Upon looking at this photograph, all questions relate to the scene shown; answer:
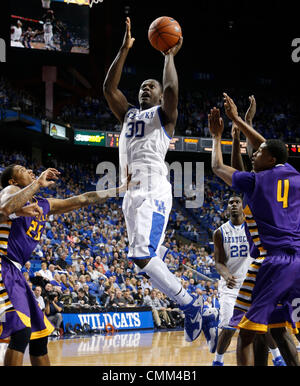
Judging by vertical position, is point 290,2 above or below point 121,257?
above

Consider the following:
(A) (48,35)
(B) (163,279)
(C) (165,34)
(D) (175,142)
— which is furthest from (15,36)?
(B) (163,279)

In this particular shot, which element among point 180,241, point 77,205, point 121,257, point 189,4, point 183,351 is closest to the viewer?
point 77,205

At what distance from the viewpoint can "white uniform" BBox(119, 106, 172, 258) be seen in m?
4.36

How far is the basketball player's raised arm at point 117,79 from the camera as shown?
4.66 meters

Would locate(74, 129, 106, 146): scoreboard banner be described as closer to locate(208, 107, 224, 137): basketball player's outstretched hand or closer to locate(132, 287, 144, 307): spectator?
locate(132, 287, 144, 307): spectator

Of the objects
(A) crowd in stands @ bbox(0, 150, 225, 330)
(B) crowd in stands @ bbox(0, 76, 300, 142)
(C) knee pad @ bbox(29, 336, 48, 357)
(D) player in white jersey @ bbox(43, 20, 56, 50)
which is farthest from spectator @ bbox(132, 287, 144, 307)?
(D) player in white jersey @ bbox(43, 20, 56, 50)

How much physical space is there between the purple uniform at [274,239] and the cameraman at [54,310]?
6.98 m

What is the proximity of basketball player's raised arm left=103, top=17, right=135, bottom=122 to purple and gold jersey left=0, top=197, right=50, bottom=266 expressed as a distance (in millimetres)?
1381

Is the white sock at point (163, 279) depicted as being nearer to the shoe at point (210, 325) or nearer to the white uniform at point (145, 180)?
the white uniform at point (145, 180)

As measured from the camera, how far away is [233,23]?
2686cm

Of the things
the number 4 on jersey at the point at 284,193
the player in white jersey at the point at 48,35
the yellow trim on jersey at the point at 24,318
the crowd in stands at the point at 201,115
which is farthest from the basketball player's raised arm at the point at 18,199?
the crowd in stands at the point at 201,115
